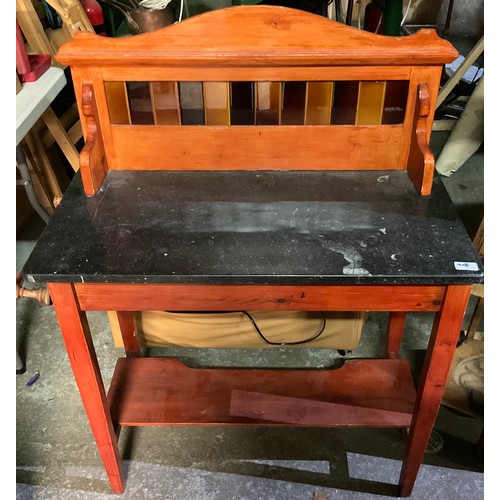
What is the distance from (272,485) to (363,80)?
1.16 meters

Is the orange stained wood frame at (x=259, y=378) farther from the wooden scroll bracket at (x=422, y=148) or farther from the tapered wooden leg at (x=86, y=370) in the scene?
the wooden scroll bracket at (x=422, y=148)

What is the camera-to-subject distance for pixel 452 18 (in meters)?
3.79

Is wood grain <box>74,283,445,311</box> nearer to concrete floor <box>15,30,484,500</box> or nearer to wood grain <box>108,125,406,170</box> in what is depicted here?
wood grain <box>108,125,406,170</box>

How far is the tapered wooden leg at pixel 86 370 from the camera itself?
114 centimetres

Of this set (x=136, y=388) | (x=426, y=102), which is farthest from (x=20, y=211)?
(x=426, y=102)

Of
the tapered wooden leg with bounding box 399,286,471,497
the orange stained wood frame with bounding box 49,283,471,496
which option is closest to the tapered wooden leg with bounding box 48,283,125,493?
the orange stained wood frame with bounding box 49,283,471,496

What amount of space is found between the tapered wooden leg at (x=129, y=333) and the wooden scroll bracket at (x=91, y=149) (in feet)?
1.94

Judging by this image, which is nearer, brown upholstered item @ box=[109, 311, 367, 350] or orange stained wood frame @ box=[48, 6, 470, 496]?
orange stained wood frame @ box=[48, 6, 470, 496]

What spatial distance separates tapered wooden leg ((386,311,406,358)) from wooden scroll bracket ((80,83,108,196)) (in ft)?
3.47

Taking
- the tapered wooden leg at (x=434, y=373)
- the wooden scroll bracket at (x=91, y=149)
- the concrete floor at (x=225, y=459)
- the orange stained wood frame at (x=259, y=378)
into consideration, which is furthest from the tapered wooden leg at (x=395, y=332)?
the wooden scroll bracket at (x=91, y=149)

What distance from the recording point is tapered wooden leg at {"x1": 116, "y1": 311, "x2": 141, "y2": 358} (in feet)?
5.83

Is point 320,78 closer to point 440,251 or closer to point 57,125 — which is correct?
point 440,251

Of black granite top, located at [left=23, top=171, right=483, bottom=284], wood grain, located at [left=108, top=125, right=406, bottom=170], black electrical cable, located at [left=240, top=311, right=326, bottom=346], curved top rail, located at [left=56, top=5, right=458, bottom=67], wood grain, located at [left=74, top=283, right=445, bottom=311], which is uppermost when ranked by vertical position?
curved top rail, located at [left=56, top=5, right=458, bottom=67]

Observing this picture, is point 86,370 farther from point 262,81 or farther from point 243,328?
point 262,81
